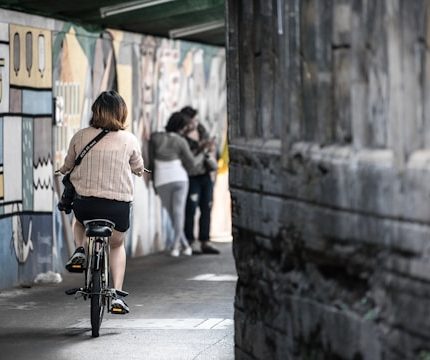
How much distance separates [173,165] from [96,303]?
7156 mm

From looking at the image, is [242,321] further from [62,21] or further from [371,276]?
[62,21]

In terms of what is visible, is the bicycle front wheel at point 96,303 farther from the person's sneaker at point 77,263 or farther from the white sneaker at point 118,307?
the person's sneaker at point 77,263

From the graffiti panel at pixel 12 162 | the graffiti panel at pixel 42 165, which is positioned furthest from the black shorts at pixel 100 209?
the graffiti panel at pixel 42 165

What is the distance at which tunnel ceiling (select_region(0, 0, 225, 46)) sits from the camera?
14.6 meters

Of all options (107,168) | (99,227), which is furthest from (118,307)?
(107,168)

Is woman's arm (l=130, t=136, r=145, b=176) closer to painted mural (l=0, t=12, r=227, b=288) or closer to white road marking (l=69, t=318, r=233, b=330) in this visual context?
white road marking (l=69, t=318, r=233, b=330)

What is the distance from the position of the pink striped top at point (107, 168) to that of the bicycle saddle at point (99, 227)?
0.65ft

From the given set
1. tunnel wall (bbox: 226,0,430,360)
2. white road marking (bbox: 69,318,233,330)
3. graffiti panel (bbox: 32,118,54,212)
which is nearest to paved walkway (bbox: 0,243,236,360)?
white road marking (bbox: 69,318,233,330)

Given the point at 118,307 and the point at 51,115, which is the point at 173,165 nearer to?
the point at 51,115

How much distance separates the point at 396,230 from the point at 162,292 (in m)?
8.23

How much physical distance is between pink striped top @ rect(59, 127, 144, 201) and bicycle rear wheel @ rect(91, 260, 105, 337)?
628mm

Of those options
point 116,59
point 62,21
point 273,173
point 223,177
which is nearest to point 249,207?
point 273,173

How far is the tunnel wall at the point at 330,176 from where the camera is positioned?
19.5ft

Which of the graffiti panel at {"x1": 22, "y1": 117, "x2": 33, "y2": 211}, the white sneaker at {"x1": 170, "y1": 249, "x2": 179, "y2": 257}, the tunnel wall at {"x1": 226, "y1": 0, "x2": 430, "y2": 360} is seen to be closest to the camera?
the tunnel wall at {"x1": 226, "y1": 0, "x2": 430, "y2": 360}
